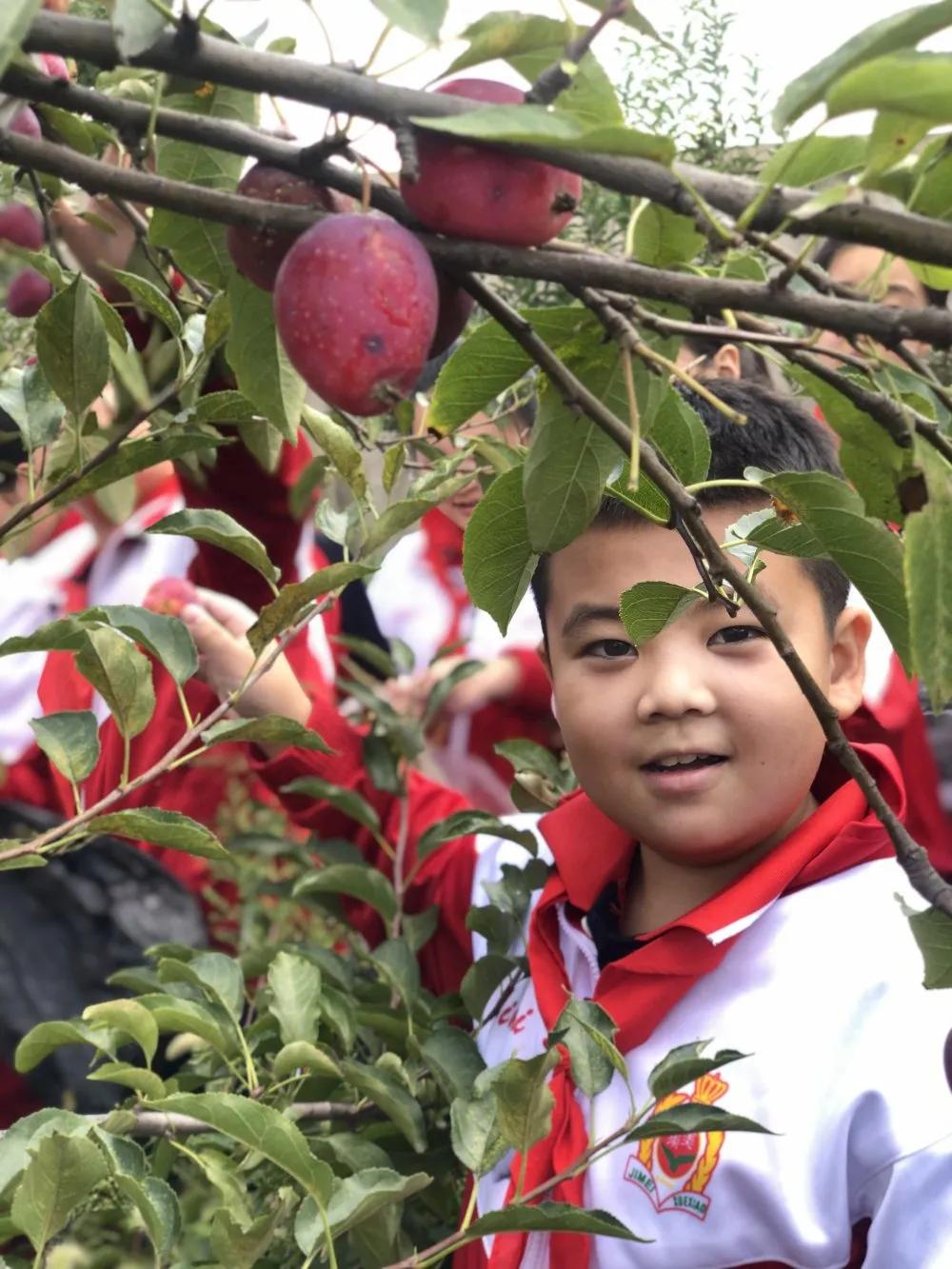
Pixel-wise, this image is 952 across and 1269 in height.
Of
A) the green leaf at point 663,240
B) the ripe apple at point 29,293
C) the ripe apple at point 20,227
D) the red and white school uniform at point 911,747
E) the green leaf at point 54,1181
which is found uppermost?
the green leaf at point 663,240

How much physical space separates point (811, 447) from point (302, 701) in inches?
22.7

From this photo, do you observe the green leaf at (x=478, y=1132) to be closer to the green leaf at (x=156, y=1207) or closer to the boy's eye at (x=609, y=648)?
the green leaf at (x=156, y=1207)

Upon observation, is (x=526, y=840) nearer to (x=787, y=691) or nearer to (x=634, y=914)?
(x=634, y=914)

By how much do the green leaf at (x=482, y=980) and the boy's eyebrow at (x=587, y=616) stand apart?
0.92ft

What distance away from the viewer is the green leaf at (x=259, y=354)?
686 mm

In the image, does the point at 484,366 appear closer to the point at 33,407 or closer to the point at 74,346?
the point at 74,346

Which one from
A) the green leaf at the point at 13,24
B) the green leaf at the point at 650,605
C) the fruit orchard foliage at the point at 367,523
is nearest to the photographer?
the green leaf at the point at 13,24

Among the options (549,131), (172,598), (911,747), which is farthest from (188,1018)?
(911,747)

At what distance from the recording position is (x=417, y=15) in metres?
0.51

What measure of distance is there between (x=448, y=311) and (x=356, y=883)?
0.85m

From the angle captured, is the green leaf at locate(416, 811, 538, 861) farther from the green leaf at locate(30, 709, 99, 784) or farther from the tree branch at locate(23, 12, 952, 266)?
the tree branch at locate(23, 12, 952, 266)

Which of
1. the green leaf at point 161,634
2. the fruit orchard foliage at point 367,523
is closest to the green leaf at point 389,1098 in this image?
the fruit orchard foliage at point 367,523

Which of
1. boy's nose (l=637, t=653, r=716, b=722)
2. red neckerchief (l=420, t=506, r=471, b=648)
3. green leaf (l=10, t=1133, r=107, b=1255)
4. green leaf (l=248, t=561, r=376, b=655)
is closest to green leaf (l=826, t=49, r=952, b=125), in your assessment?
green leaf (l=248, t=561, r=376, b=655)

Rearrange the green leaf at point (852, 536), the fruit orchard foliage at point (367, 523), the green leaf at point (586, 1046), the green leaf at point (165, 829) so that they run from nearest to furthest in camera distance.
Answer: the fruit orchard foliage at point (367, 523) < the green leaf at point (852, 536) < the green leaf at point (165, 829) < the green leaf at point (586, 1046)
